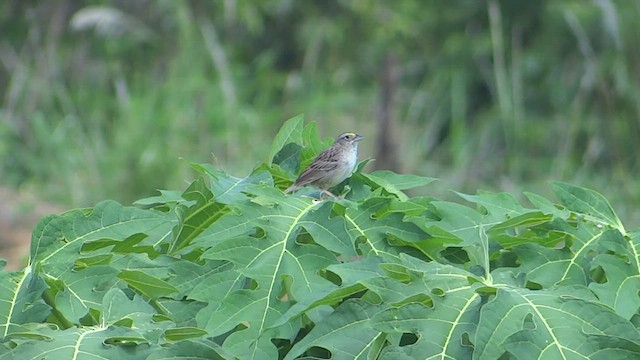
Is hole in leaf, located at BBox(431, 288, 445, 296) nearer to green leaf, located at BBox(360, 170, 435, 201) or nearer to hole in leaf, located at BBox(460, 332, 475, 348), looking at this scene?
hole in leaf, located at BBox(460, 332, 475, 348)

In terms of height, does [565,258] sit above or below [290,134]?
below

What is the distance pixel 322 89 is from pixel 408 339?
979 cm

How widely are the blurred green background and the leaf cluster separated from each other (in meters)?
6.93

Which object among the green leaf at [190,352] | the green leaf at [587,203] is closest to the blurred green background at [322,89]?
the green leaf at [587,203]

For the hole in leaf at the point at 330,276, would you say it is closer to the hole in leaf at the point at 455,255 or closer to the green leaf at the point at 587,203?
the hole in leaf at the point at 455,255

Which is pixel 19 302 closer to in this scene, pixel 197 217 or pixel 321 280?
pixel 197 217

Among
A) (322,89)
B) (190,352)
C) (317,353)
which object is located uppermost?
(190,352)

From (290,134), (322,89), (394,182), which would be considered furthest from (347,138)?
(322,89)

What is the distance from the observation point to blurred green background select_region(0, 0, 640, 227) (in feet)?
33.3

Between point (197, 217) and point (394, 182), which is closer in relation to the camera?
point (197, 217)

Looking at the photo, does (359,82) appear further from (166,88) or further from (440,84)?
(166,88)

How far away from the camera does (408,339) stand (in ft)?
6.80

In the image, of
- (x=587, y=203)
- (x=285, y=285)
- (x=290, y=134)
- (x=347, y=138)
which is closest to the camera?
(x=285, y=285)

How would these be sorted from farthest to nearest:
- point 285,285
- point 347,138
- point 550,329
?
point 347,138, point 285,285, point 550,329
